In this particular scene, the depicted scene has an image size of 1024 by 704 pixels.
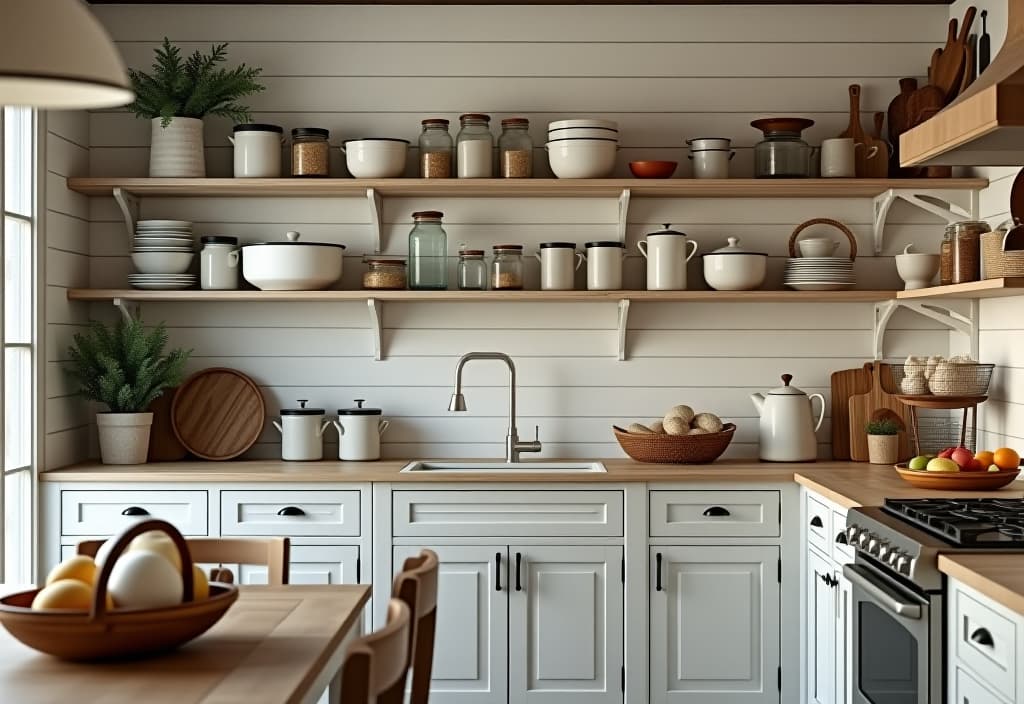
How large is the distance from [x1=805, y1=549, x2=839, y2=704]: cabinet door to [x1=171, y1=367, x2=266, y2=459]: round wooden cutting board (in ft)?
6.43

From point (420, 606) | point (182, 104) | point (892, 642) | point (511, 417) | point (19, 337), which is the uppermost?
point (182, 104)

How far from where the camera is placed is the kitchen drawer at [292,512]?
3.73 metres

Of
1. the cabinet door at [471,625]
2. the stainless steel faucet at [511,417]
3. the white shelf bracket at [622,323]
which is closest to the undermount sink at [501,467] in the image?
the stainless steel faucet at [511,417]

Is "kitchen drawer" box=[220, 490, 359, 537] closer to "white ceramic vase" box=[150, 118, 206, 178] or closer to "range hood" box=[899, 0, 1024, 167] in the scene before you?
"white ceramic vase" box=[150, 118, 206, 178]

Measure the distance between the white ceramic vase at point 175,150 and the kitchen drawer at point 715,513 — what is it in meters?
1.92

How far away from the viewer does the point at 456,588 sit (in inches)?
146

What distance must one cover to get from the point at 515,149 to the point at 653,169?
48cm

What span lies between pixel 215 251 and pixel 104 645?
2.46 meters

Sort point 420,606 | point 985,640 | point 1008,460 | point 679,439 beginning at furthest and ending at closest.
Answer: point 679,439
point 1008,460
point 985,640
point 420,606

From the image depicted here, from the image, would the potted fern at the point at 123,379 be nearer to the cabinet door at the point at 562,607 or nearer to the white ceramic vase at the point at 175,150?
the white ceramic vase at the point at 175,150

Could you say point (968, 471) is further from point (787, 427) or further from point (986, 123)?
point (986, 123)

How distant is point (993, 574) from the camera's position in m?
2.25

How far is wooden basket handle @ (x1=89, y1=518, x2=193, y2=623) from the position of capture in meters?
1.69

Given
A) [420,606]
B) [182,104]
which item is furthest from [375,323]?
[420,606]
